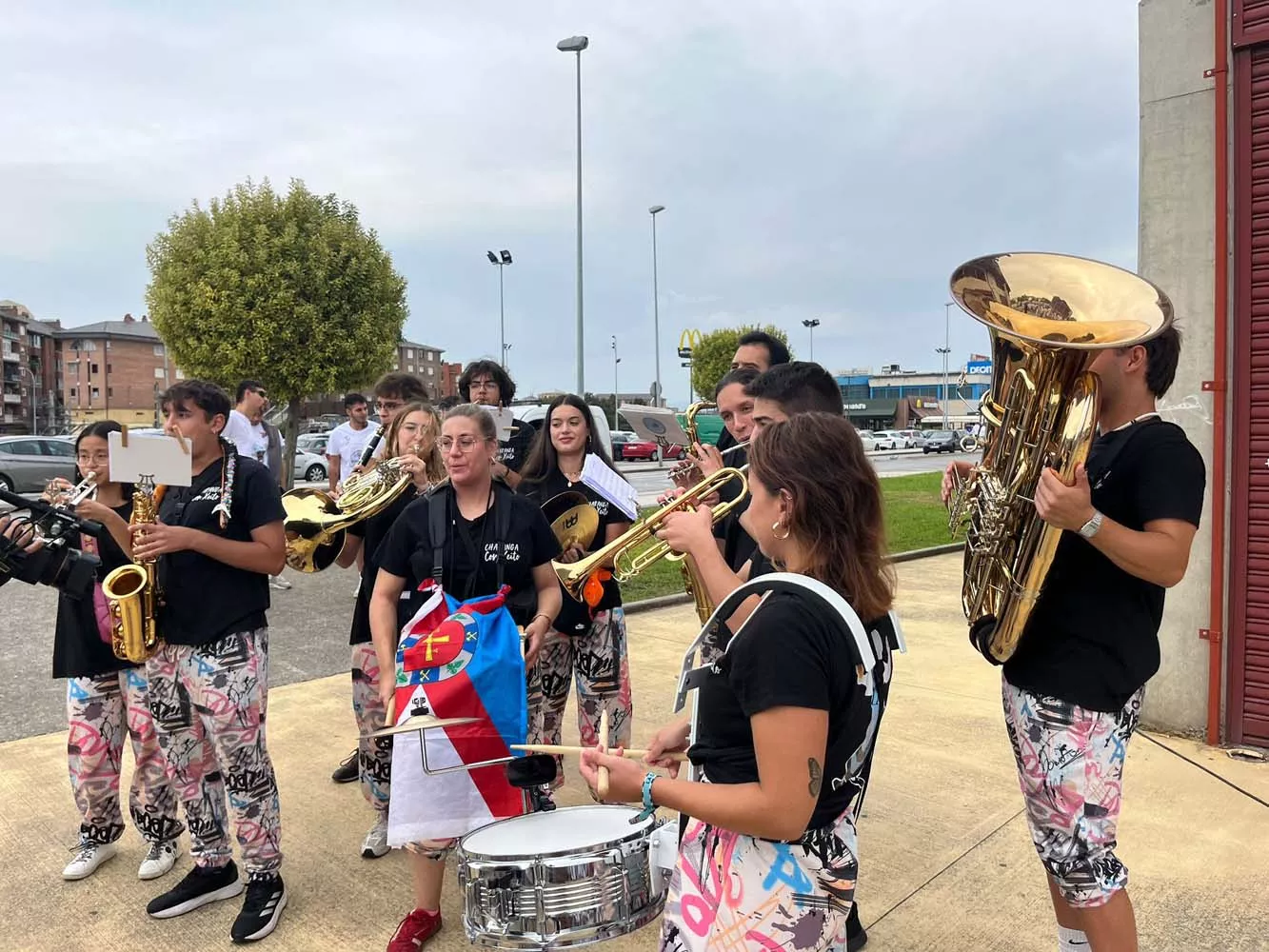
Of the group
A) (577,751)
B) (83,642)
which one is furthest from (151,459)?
(577,751)

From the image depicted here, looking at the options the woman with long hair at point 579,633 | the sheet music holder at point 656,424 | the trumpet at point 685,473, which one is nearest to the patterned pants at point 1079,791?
the trumpet at point 685,473

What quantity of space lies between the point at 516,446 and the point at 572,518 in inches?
45.1

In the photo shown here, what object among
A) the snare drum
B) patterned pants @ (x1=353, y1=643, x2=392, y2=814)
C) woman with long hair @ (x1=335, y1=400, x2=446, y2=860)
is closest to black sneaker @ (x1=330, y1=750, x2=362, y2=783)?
woman with long hair @ (x1=335, y1=400, x2=446, y2=860)

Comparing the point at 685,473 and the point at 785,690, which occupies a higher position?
the point at 685,473

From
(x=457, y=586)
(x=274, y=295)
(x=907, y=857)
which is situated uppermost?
(x=274, y=295)

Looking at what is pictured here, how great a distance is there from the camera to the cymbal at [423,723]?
2.45 m

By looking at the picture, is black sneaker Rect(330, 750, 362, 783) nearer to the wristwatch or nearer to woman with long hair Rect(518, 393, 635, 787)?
woman with long hair Rect(518, 393, 635, 787)

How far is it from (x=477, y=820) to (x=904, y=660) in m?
4.38

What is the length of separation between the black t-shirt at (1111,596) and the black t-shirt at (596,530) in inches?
76.3

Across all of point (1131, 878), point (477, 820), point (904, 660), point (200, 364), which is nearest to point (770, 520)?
point (477, 820)

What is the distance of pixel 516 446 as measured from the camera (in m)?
5.00

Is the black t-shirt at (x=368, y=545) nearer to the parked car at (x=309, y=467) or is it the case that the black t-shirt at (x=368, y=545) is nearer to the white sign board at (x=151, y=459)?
the white sign board at (x=151, y=459)

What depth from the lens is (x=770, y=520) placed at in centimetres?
174

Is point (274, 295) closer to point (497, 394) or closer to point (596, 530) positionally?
point (497, 394)
